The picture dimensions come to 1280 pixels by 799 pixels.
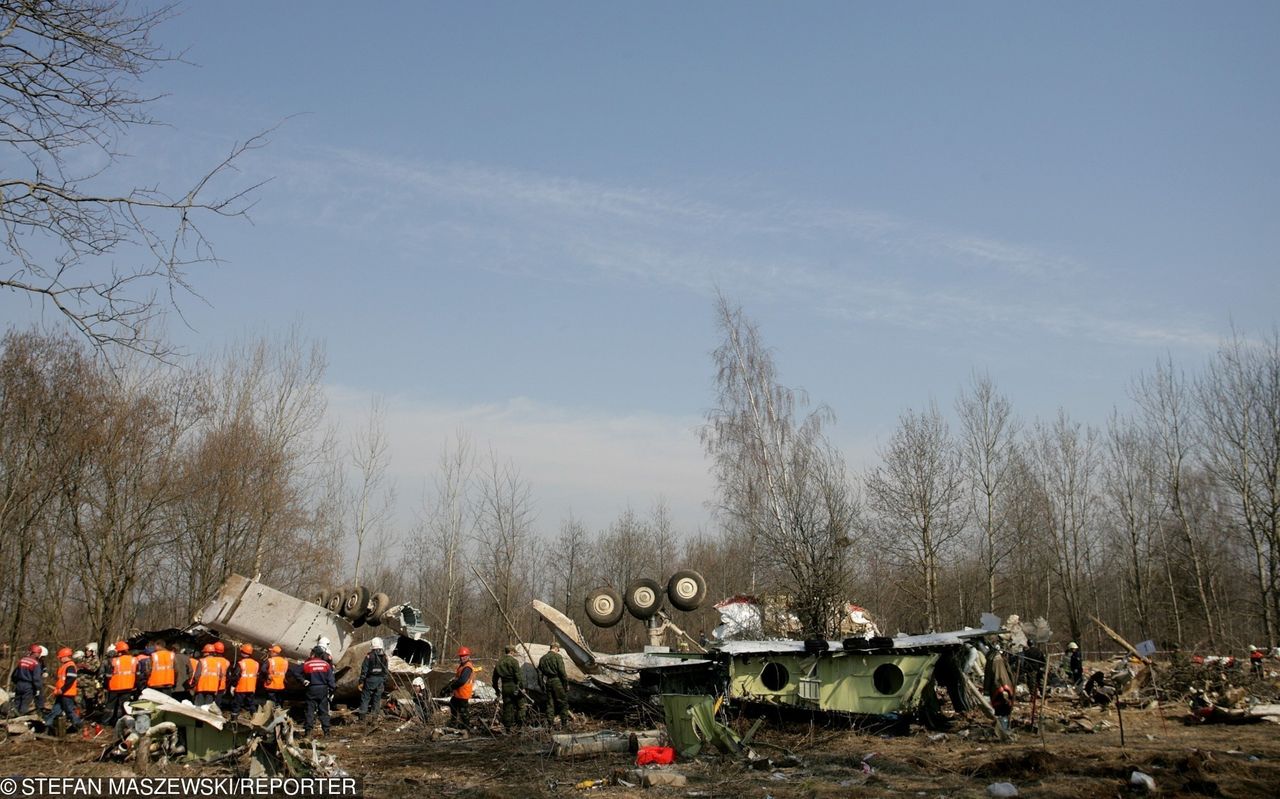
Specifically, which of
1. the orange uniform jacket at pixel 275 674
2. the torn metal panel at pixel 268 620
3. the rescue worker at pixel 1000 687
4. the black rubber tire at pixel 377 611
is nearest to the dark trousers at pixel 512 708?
the orange uniform jacket at pixel 275 674

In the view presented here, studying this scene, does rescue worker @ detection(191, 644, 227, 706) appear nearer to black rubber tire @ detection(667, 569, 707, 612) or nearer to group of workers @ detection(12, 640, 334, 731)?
group of workers @ detection(12, 640, 334, 731)

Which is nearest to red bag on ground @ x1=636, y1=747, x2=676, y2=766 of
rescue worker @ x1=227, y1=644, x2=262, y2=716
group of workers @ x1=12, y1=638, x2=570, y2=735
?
group of workers @ x1=12, y1=638, x2=570, y2=735

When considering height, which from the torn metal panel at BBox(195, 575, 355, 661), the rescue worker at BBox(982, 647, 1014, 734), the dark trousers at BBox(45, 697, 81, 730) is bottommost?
the dark trousers at BBox(45, 697, 81, 730)

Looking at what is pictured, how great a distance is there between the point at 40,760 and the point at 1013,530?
33.6 meters

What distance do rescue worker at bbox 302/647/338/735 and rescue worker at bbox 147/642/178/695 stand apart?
208cm

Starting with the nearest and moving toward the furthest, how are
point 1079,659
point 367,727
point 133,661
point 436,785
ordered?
point 436,785 < point 133,661 < point 367,727 < point 1079,659

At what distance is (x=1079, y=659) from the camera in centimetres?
1977

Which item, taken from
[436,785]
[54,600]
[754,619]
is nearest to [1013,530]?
[754,619]

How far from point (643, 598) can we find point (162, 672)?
402 inches

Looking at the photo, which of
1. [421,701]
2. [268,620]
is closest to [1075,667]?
[421,701]

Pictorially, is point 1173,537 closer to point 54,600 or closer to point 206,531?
point 206,531

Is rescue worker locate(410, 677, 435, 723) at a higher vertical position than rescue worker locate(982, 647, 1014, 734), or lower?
lower

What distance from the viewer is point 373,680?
16703 millimetres

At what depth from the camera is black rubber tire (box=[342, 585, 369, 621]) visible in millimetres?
19234
